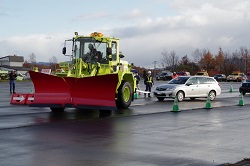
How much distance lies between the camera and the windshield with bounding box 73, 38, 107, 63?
18969 mm

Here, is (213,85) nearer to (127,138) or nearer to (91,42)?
(91,42)

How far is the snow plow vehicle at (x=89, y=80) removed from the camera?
16469 millimetres

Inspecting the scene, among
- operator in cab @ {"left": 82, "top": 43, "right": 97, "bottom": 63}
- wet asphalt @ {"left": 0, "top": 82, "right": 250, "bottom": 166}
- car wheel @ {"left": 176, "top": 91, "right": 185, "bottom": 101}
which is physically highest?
operator in cab @ {"left": 82, "top": 43, "right": 97, "bottom": 63}

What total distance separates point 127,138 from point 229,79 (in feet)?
241

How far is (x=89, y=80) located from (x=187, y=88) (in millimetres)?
11140

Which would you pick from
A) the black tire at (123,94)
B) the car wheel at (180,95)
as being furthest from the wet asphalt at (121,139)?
the car wheel at (180,95)

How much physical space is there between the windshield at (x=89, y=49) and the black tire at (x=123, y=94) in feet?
4.47

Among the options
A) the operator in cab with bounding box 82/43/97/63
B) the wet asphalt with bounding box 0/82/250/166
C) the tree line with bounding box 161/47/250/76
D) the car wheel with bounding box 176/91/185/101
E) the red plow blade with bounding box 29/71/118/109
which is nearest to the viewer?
the wet asphalt with bounding box 0/82/250/166

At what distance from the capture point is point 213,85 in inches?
1104

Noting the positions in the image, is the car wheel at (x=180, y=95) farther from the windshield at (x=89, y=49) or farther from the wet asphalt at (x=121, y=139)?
the wet asphalt at (x=121, y=139)

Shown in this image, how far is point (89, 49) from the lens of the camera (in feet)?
62.6

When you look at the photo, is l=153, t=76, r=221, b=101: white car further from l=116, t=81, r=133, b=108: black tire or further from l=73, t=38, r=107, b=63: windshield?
l=73, t=38, r=107, b=63: windshield

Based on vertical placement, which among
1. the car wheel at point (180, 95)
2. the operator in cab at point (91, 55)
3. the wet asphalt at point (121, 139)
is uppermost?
the operator in cab at point (91, 55)

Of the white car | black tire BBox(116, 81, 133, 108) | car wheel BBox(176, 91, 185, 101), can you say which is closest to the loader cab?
black tire BBox(116, 81, 133, 108)
